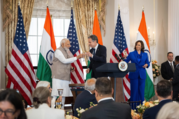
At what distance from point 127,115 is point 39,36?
20.1 ft

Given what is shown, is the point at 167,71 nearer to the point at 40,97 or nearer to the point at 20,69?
the point at 20,69

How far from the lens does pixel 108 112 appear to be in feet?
6.33

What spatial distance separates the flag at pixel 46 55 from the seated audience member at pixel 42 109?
3.80 metres

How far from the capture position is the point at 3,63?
7031 millimetres

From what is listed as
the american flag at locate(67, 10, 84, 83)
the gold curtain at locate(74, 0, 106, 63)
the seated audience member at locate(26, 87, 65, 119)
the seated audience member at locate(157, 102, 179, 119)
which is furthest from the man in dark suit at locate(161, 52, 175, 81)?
the seated audience member at locate(157, 102, 179, 119)

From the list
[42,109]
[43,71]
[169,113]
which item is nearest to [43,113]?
[42,109]

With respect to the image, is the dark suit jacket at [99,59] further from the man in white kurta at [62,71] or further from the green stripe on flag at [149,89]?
the green stripe on flag at [149,89]

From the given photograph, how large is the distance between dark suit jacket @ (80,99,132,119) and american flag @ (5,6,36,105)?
409 centimetres

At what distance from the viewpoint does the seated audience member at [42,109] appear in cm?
199

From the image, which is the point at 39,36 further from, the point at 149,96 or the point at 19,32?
the point at 149,96

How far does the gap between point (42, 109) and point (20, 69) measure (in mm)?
3922

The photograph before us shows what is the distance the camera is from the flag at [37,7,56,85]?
5.84m

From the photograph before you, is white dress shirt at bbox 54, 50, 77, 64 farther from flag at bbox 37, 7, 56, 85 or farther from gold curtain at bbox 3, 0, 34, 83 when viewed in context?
gold curtain at bbox 3, 0, 34, 83

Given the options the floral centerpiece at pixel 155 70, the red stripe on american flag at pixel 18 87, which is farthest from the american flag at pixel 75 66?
the floral centerpiece at pixel 155 70
